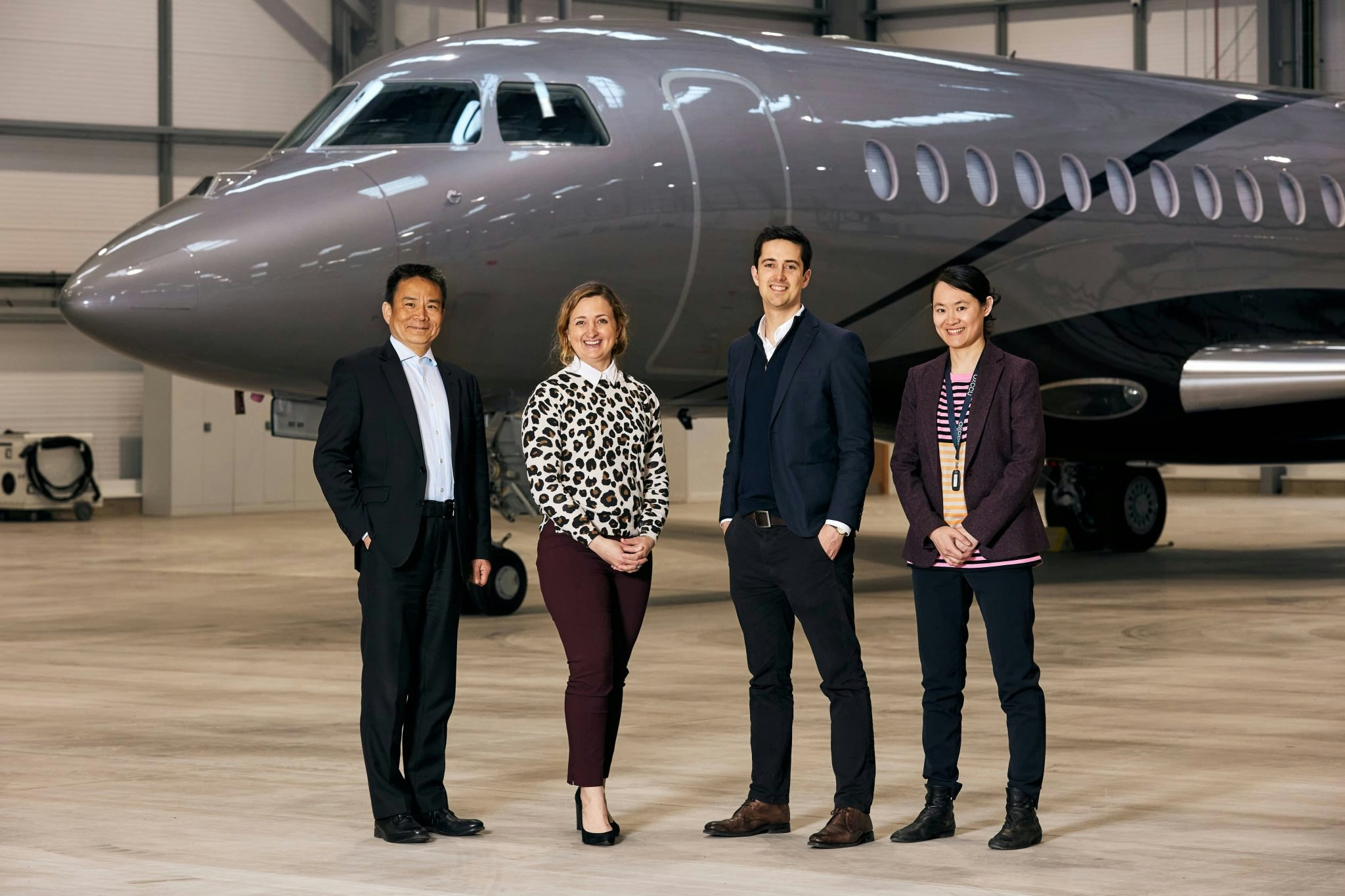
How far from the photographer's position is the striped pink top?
5.67 m

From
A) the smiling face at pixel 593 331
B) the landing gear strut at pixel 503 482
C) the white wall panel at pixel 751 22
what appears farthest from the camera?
the white wall panel at pixel 751 22

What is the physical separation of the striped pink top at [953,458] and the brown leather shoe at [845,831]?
821mm

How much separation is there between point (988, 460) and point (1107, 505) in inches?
498

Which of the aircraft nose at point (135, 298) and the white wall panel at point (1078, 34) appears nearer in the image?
the aircraft nose at point (135, 298)

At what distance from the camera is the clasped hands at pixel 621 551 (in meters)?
5.49

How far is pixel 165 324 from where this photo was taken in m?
10.1

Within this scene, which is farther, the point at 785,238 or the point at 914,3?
the point at 914,3

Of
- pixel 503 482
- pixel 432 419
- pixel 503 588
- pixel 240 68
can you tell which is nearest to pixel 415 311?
pixel 432 419

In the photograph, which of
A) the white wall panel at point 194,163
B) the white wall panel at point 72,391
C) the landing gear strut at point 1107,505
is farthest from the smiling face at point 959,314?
the white wall panel at point 194,163

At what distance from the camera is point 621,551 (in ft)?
18.1

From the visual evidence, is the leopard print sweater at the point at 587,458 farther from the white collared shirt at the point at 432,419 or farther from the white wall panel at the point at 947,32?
the white wall panel at the point at 947,32

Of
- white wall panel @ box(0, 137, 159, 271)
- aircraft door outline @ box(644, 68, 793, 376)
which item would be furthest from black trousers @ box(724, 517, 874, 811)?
white wall panel @ box(0, 137, 159, 271)

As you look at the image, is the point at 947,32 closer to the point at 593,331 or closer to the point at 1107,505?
the point at 1107,505

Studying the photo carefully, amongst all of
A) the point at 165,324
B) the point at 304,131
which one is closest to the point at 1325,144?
the point at 304,131
